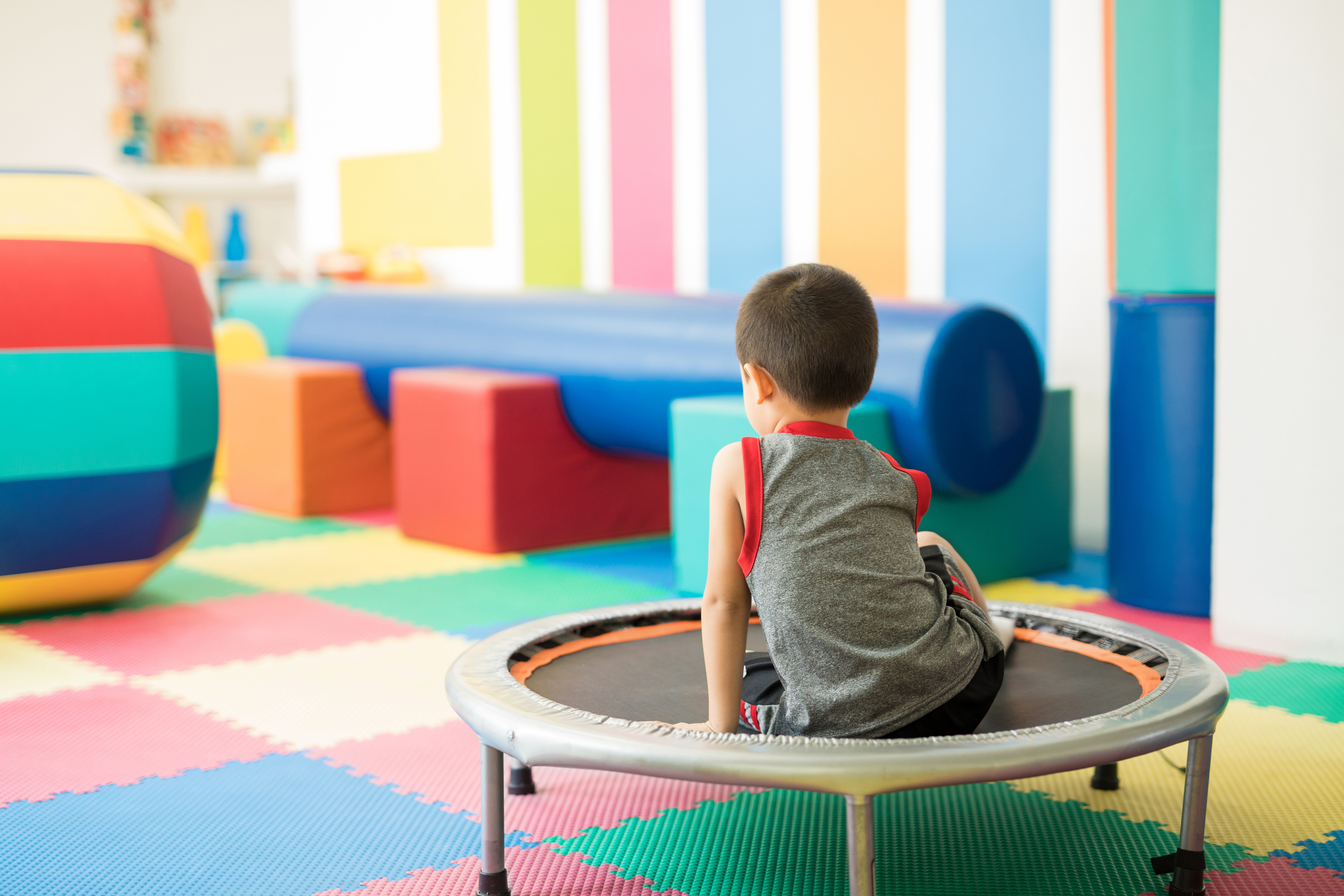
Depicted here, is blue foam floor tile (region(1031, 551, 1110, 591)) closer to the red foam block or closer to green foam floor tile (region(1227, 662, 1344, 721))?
green foam floor tile (region(1227, 662, 1344, 721))

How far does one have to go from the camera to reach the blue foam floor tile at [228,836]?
1.37m

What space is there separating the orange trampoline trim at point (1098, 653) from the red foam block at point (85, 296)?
1.70 meters

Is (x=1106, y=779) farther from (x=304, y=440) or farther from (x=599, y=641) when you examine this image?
(x=304, y=440)

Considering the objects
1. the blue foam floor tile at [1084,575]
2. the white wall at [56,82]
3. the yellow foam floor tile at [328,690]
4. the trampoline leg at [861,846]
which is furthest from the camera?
the white wall at [56,82]

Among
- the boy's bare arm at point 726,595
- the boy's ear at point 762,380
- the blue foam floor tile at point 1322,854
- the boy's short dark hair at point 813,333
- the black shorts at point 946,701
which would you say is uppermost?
the boy's short dark hair at point 813,333

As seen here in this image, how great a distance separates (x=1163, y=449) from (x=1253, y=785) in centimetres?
104

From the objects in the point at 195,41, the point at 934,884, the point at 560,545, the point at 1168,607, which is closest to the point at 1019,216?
the point at 1168,607

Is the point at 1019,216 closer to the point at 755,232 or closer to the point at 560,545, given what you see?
the point at 755,232

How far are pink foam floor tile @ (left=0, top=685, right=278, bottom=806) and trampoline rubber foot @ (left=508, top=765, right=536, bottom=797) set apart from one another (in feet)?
1.29

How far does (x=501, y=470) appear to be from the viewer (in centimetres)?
325

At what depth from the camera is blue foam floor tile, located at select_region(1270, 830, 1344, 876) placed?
137cm

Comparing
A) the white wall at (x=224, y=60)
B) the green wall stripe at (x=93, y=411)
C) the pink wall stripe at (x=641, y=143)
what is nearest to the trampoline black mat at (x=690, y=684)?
the green wall stripe at (x=93, y=411)

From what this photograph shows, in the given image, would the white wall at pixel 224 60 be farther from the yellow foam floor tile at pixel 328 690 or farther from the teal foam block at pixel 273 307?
the yellow foam floor tile at pixel 328 690

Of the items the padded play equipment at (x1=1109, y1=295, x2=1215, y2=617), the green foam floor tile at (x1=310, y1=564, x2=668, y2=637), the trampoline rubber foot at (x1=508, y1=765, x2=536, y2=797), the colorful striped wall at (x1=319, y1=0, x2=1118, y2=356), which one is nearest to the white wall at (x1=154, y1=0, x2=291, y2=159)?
the colorful striped wall at (x1=319, y1=0, x2=1118, y2=356)
